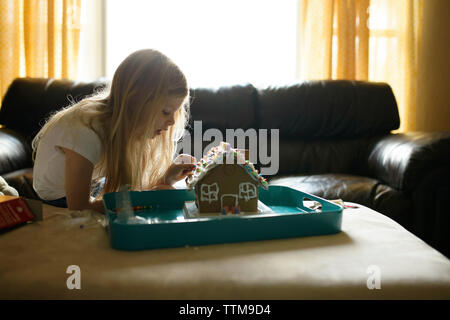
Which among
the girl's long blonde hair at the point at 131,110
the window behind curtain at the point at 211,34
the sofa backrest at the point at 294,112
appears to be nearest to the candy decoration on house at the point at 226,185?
Answer: the girl's long blonde hair at the point at 131,110

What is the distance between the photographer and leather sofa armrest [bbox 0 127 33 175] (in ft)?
5.90

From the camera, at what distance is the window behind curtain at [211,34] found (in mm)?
2621

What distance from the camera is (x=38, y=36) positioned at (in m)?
2.41

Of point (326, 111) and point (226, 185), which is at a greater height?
point (326, 111)

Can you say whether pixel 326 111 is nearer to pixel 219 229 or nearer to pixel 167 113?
pixel 167 113

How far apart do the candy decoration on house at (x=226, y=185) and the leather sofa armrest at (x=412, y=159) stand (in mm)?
1098

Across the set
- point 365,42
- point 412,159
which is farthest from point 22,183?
point 365,42

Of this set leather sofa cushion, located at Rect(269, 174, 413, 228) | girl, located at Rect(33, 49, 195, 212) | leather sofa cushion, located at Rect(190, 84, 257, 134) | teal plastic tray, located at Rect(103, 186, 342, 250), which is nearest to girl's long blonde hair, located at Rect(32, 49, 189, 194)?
girl, located at Rect(33, 49, 195, 212)

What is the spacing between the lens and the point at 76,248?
63 centimetres

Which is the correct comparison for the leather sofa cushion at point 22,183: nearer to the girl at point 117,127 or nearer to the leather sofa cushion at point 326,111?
the girl at point 117,127

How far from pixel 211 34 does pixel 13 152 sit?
5.04 ft

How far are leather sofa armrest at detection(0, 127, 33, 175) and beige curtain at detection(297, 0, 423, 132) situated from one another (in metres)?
1.86

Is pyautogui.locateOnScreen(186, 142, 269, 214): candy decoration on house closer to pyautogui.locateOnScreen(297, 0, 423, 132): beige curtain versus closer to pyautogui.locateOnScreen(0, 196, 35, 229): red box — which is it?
pyautogui.locateOnScreen(0, 196, 35, 229): red box

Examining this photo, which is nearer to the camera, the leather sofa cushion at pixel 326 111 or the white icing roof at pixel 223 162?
the white icing roof at pixel 223 162
